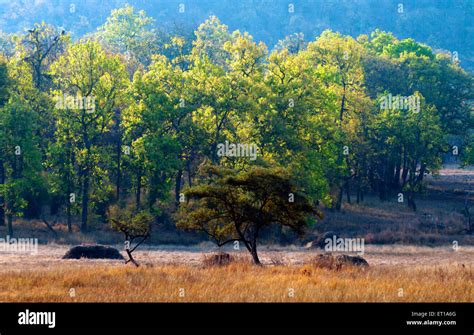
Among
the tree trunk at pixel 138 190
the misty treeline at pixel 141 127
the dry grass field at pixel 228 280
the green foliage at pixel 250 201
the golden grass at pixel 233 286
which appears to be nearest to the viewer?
the golden grass at pixel 233 286

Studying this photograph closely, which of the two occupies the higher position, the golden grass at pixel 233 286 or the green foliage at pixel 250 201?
the green foliage at pixel 250 201

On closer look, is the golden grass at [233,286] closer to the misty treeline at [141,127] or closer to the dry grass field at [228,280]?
the dry grass field at [228,280]

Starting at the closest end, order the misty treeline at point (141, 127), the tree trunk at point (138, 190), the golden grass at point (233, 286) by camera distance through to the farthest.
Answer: the golden grass at point (233, 286)
the misty treeline at point (141, 127)
the tree trunk at point (138, 190)

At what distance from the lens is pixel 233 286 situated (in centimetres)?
2333

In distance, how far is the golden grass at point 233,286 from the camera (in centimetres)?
2045

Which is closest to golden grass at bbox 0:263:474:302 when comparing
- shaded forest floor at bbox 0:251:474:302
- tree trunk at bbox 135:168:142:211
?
shaded forest floor at bbox 0:251:474:302

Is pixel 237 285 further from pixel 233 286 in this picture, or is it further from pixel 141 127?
pixel 141 127

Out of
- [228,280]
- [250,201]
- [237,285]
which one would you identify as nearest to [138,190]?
[250,201]

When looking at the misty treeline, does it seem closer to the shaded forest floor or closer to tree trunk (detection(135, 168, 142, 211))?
tree trunk (detection(135, 168, 142, 211))

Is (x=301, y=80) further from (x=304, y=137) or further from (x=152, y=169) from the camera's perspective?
(x=152, y=169)

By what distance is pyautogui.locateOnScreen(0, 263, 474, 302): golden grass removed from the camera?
20.5 metres

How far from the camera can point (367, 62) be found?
82.7m

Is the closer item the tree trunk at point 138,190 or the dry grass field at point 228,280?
the dry grass field at point 228,280

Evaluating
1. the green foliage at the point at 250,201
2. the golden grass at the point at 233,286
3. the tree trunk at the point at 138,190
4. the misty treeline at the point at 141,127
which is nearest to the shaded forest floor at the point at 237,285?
the golden grass at the point at 233,286
